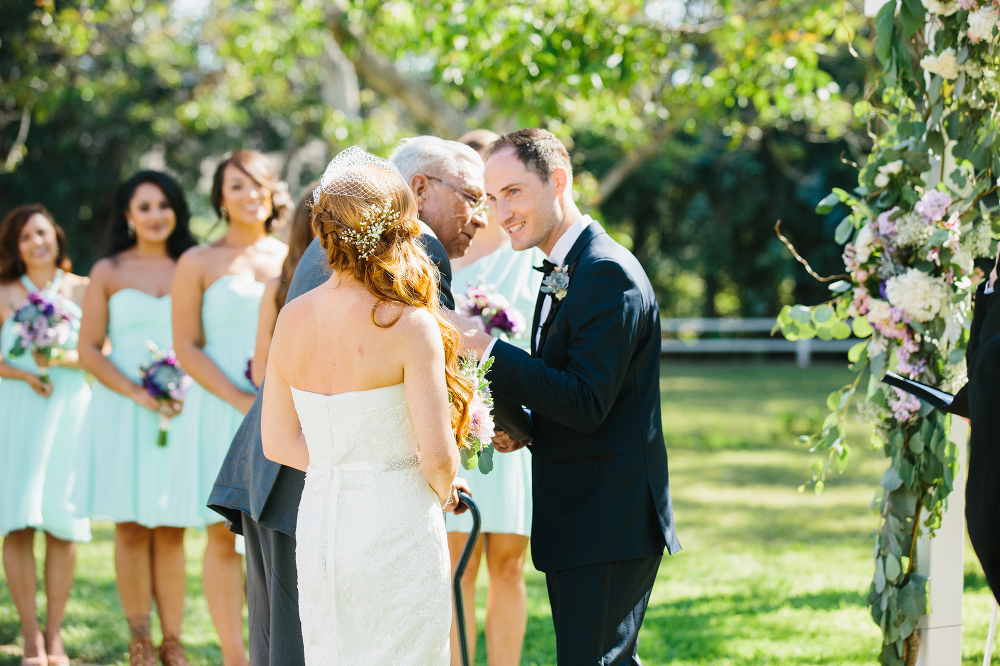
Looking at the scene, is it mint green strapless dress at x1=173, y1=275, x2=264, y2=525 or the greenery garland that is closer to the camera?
the greenery garland

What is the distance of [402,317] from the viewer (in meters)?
2.38

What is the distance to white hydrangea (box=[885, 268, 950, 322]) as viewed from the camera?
3.22 metres

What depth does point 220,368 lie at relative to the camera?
4508 millimetres

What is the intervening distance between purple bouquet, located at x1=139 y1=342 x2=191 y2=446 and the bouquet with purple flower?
7.94ft

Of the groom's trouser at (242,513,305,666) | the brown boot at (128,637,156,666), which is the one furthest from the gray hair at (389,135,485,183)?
the brown boot at (128,637,156,666)

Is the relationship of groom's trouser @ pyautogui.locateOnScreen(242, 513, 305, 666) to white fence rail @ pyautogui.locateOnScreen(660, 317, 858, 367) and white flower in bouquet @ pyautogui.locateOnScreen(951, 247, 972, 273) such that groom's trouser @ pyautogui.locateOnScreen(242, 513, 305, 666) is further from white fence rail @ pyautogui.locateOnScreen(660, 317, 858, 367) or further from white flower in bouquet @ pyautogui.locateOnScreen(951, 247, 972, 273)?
white fence rail @ pyautogui.locateOnScreen(660, 317, 858, 367)

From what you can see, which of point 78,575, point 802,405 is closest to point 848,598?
point 78,575

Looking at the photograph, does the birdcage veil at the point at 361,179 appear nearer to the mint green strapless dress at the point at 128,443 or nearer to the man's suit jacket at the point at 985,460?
the man's suit jacket at the point at 985,460

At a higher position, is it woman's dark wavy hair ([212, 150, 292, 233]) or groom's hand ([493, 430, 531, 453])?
woman's dark wavy hair ([212, 150, 292, 233])

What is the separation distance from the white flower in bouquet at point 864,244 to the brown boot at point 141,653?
366 centimetres

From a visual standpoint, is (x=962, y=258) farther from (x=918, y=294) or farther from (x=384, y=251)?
(x=384, y=251)

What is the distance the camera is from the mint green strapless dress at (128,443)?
463 cm

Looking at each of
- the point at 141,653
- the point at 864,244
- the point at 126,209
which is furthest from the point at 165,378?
the point at 864,244

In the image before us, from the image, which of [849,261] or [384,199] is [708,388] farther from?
[384,199]
